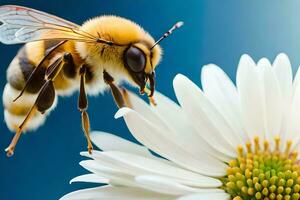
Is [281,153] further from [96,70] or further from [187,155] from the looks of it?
[96,70]

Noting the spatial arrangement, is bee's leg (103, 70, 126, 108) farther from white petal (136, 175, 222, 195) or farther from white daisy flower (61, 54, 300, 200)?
white petal (136, 175, 222, 195)

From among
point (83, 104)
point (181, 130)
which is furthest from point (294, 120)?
point (83, 104)

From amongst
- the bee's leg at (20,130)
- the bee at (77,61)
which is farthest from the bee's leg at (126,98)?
the bee's leg at (20,130)

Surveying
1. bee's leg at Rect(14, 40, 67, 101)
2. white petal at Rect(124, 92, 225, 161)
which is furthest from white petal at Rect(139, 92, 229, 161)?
bee's leg at Rect(14, 40, 67, 101)

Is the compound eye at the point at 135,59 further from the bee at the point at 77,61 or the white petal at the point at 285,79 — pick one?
the white petal at the point at 285,79

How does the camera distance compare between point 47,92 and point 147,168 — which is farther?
point 47,92

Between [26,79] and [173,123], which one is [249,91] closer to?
[173,123]

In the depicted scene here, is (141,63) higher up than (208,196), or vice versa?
(141,63)
